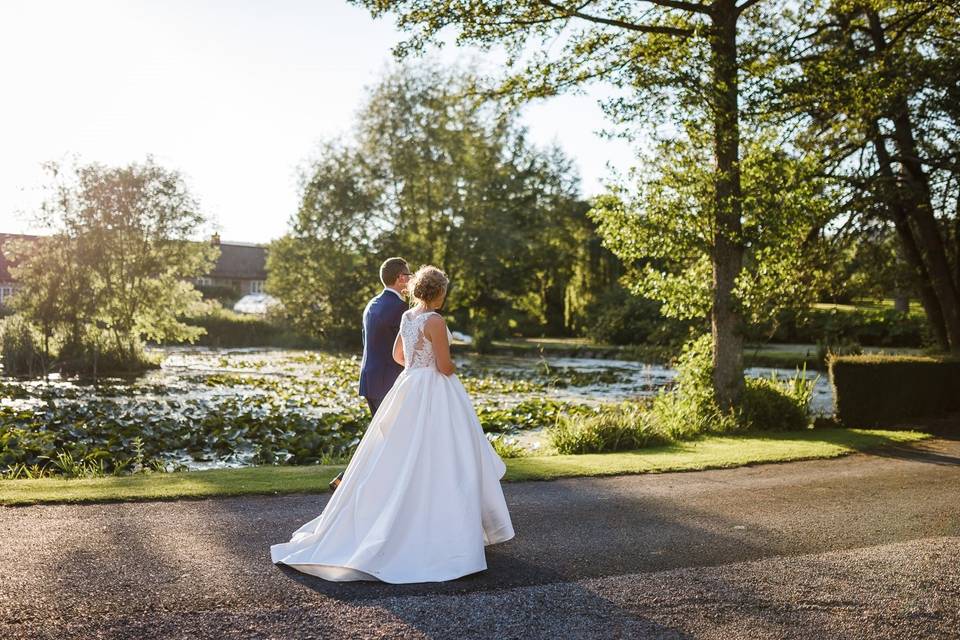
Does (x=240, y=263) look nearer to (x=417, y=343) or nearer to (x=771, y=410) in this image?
(x=771, y=410)

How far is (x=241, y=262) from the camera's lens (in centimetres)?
→ 7225

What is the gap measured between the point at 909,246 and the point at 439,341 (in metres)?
18.8

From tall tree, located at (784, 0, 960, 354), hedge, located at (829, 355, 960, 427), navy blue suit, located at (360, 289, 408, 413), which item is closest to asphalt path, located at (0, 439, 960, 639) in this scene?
navy blue suit, located at (360, 289, 408, 413)

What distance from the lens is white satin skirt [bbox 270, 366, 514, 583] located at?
213 inches

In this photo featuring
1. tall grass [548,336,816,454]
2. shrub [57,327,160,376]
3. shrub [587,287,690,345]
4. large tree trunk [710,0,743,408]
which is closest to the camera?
tall grass [548,336,816,454]

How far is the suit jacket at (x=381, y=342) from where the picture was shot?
7383 mm

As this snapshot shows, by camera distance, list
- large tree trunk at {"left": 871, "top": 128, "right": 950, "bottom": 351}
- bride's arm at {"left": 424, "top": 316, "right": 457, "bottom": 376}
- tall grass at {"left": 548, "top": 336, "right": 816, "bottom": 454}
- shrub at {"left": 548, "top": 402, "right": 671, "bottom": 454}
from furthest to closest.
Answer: large tree trunk at {"left": 871, "top": 128, "right": 950, "bottom": 351}, tall grass at {"left": 548, "top": 336, "right": 816, "bottom": 454}, shrub at {"left": 548, "top": 402, "right": 671, "bottom": 454}, bride's arm at {"left": 424, "top": 316, "right": 457, "bottom": 376}

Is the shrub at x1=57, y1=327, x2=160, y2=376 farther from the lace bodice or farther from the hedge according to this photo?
Result: the lace bodice

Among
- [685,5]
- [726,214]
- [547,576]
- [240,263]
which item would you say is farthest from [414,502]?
[240,263]

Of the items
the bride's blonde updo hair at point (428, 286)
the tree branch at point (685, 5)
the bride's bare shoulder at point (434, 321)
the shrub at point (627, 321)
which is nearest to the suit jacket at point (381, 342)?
the bride's blonde updo hair at point (428, 286)

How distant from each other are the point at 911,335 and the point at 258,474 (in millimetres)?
35087

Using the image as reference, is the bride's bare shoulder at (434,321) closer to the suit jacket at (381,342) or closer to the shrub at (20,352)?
the suit jacket at (381,342)

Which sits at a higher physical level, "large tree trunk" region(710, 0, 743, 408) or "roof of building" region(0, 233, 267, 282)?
"roof of building" region(0, 233, 267, 282)

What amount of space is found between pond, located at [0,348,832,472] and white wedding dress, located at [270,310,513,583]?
5.19 m
